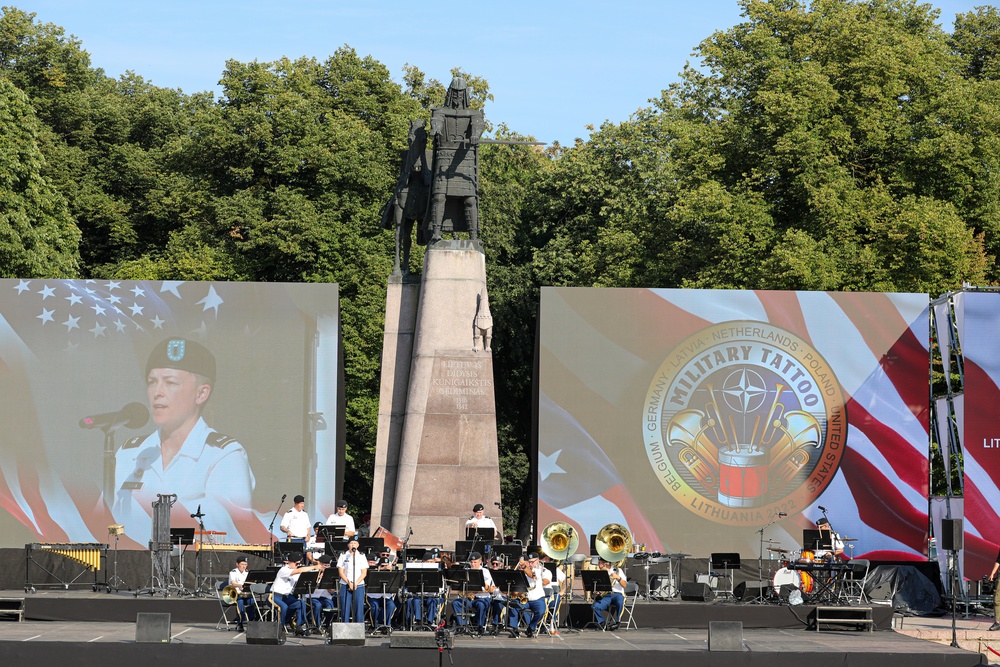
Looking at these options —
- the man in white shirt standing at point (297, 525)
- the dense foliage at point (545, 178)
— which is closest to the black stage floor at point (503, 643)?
the man in white shirt standing at point (297, 525)

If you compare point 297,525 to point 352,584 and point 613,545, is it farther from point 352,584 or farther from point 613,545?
point 613,545

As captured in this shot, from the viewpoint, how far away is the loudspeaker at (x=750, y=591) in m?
22.4

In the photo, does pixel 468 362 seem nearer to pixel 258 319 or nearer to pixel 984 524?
pixel 258 319

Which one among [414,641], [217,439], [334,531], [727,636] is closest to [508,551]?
[334,531]

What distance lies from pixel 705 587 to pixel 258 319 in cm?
976

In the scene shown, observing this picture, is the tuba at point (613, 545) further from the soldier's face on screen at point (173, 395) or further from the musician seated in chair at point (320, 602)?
the soldier's face on screen at point (173, 395)

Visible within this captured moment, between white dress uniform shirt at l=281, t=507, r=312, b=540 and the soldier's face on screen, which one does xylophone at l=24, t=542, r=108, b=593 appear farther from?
white dress uniform shirt at l=281, t=507, r=312, b=540

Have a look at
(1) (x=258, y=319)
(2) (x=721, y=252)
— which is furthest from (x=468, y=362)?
(2) (x=721, y=252)

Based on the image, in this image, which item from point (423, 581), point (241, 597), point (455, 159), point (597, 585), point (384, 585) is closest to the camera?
point (423, 581)

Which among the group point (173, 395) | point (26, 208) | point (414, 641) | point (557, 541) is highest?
point (26, 208)

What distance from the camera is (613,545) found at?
21125 mm

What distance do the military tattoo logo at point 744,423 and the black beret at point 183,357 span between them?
8.02m

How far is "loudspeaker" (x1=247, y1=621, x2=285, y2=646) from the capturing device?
17484mm

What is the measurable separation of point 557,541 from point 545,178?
23.2m
